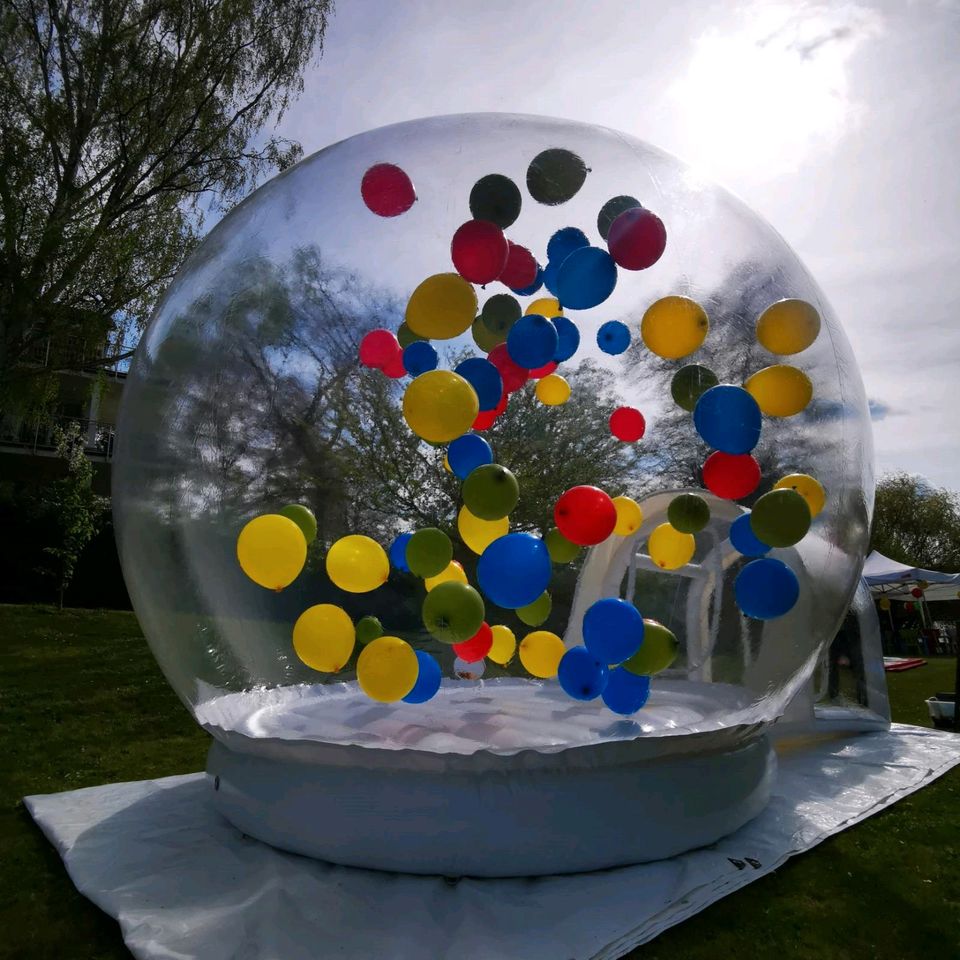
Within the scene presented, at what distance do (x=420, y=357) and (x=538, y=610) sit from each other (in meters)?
1.66

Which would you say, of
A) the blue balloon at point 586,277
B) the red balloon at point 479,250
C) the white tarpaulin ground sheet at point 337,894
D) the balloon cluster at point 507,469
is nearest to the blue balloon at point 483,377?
the balloon cluster at point 507,469

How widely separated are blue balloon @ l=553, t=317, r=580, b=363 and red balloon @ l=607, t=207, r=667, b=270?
0.48 meters

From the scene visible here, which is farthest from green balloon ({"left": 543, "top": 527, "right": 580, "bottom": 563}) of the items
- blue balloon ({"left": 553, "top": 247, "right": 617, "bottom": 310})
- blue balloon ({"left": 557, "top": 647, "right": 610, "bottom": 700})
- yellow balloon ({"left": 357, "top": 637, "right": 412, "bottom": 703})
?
blue balloon ({"left": 553, "top": 247, "right": 617, "bottom": 310})

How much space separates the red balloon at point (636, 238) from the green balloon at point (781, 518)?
1.30 m

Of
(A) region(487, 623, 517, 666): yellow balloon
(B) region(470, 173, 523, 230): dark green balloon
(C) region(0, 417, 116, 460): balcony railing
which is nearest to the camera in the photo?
(B) region(470, 173, 523, 230): dark green balloon

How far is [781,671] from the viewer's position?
→ 13.1ft

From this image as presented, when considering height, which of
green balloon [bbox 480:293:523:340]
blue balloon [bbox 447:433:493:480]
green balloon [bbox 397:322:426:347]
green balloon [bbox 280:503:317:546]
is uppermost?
green balloon [bbox 480:293:523:340]

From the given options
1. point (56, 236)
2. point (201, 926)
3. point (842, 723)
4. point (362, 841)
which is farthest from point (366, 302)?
point (56, 236)

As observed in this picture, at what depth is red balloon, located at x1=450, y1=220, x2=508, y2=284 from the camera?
Result: 378cm

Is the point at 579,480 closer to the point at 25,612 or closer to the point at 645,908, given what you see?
the point at 645,908

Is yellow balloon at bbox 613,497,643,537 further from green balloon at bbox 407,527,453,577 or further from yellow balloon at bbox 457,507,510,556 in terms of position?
green balloon at bbox 407,527,453,577

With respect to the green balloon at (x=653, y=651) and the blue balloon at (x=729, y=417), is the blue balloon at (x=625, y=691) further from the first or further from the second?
the blue balloon at (x=729, y=417)

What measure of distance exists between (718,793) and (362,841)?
1591 mm

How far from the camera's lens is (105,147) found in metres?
9.53
